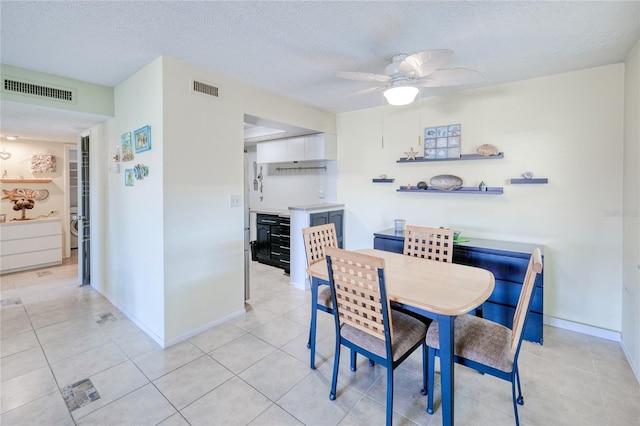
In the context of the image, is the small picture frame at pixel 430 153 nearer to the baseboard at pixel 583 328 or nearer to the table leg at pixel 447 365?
the baseboard at pixel 583 328

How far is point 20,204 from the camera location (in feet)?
16.0

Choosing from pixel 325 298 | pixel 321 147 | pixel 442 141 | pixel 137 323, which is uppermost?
pixel 321 147

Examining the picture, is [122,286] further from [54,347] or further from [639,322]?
[639,322]

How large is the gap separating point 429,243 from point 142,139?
2.92 meters

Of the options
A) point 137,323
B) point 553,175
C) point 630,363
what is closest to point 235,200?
point 137,323

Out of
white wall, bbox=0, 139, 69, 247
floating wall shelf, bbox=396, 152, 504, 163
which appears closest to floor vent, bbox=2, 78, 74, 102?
white wall, bbox=0, 139, 69, 247

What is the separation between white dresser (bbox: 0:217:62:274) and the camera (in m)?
4.57

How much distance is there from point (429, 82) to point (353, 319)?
184 centimetres

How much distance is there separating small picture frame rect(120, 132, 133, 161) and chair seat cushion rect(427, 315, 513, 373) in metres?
3.13

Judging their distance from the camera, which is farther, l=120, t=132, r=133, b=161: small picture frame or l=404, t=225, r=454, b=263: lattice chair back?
l=120, t=132, r=133, b=161: small picture frame

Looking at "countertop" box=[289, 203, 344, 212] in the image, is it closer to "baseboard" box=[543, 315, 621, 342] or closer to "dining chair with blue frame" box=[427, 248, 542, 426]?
"dining chair with blue frame" box=[427, 248, 542, 426]

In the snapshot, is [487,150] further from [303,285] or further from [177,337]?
[177,337]

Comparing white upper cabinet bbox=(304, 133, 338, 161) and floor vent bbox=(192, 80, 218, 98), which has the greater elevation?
floor vent bbox=(192, 80, 218, 98)

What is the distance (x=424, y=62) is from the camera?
1946 mm
